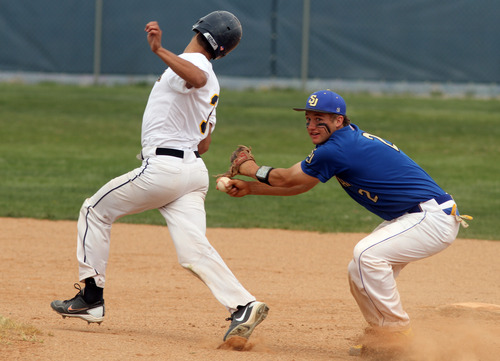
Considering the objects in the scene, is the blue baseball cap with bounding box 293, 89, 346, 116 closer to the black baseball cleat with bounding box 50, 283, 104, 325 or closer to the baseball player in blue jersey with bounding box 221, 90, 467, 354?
the baseball player in blue jersey with bounding box 221, 90, 467, 354

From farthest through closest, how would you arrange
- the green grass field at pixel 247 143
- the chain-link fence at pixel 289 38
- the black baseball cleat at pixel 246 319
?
1. the chain-link fence at pixel 289 38
2. the green grass field at pixel 247 143
3. the black baseball cleat at pixel 246 319

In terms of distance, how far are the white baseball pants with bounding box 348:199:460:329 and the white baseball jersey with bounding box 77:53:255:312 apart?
759mm

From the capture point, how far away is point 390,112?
18516 millimetres

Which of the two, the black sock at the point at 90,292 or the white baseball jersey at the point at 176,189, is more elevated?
the white baseball jersey at the point at 176,189

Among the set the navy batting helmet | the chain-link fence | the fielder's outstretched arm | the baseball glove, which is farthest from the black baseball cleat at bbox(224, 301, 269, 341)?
the chain-link fence

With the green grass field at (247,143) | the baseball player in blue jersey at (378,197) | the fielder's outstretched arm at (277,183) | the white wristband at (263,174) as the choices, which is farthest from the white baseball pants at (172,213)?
the green grass field at (247,143)

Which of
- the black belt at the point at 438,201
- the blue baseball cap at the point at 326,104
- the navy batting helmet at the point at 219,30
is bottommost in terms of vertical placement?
the black belt at the point at 438,201

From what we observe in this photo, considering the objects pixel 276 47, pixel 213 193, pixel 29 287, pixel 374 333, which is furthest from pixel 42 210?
pixel 276 47

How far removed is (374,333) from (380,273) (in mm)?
487

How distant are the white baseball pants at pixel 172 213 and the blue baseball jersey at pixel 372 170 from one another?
76 cm

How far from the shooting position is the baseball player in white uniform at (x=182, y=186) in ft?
16.1

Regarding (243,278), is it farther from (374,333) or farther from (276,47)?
(276,47)

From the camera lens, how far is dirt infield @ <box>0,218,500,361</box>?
4855 millimetres

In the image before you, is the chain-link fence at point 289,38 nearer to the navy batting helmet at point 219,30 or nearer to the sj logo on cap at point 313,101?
the navy batting helmet at point 219,30
